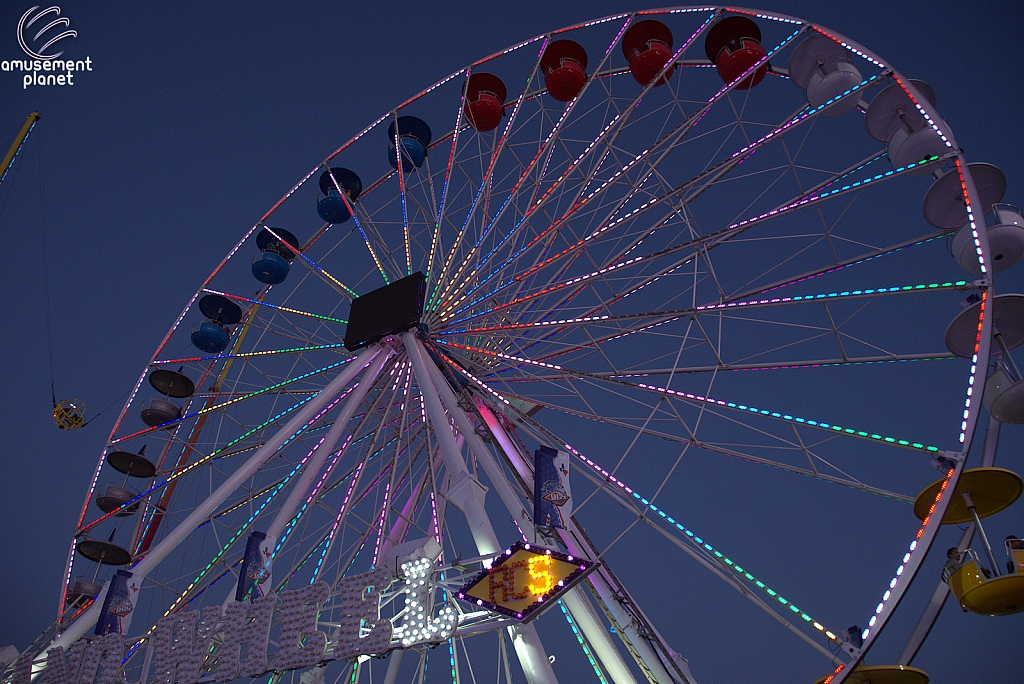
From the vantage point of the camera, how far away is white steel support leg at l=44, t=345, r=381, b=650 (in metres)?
9.34

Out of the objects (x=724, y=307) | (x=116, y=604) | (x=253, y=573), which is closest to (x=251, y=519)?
(x=116, y=604)

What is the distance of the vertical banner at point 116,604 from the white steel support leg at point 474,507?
166 inches

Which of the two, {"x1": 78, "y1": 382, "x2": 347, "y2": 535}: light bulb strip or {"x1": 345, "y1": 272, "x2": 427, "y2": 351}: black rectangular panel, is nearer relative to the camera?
{"x1": 345, "y1": 272, "x2": 427, "y2": 351}: black rectangular panel

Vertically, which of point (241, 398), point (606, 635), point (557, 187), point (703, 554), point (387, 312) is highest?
point (557, 187)

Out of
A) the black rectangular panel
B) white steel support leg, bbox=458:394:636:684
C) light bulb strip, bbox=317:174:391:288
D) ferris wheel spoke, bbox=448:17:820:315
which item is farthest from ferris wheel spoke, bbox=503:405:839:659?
light bulb strip, bbox=317:174:391:288

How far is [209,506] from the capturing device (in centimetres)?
968

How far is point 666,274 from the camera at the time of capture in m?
11.2

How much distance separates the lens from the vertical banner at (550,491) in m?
8.17

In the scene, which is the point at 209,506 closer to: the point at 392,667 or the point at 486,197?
the point at 392,667

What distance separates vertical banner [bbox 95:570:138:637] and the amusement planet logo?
52.2 feet

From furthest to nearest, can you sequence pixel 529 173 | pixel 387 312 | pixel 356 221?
pixel 356 221 < pixel 529 173 < pixel 387 312

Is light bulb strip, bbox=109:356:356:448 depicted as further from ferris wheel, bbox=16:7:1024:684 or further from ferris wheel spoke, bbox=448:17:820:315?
ferris wheel spoke, bbox=448:17:820:315

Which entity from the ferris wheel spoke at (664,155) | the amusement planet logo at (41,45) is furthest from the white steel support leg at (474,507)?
the amusement planet logo at (41,45)

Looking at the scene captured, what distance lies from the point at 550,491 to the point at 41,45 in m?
20.9
